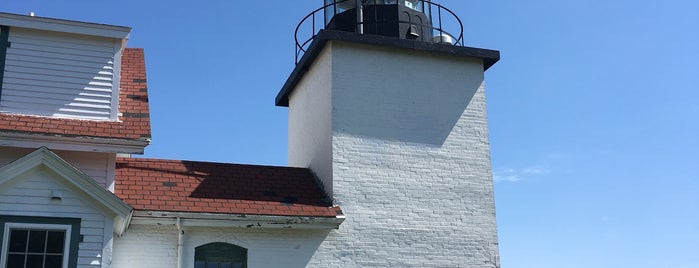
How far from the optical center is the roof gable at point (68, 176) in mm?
10441

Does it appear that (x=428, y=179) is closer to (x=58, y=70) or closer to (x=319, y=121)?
(x=319, y=121)

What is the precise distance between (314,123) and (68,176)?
5.79 m

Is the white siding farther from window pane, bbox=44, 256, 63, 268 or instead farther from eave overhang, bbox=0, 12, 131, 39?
eave overhang, bbox=0, 12, 131, 39

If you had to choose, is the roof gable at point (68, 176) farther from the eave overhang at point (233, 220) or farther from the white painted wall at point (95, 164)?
the white painted wall at point (95, 164)

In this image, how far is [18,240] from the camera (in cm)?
1054

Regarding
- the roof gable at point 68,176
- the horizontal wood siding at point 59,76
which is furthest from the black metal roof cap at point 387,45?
the roof gable at point 68,176

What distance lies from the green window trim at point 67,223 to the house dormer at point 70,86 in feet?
4.21

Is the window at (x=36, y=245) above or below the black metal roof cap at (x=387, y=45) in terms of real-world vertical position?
below

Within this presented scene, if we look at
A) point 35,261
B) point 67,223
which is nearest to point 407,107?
point 67,223

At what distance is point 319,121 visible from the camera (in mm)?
15023

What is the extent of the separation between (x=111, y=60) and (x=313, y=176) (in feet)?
14.5

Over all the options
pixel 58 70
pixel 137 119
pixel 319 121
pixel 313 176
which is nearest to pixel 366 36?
pixel 319 121

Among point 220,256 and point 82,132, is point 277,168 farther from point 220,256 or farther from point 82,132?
point 82,132

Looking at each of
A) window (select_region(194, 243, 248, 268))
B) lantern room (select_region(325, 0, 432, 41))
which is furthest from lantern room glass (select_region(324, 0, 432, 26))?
window (select_region(194, 243, 248, 268))
